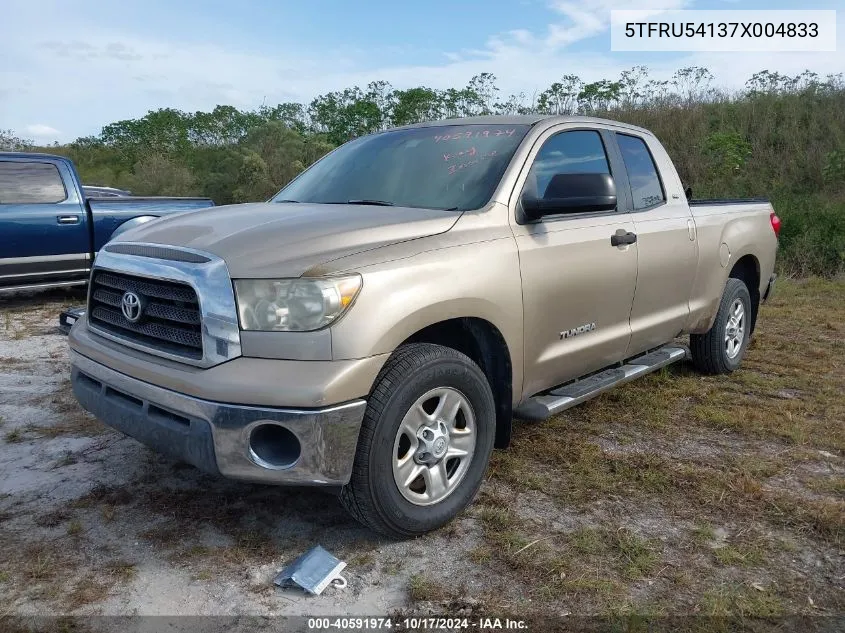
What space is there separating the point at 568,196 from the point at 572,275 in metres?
0.45

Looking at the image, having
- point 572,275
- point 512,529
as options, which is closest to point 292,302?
point 512,529

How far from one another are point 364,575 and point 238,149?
18.2m

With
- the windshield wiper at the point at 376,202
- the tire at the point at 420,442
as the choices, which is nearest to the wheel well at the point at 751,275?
the windshield wiper at the point at 376,202

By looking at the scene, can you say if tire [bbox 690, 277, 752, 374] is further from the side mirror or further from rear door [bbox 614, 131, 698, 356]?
the side mirror

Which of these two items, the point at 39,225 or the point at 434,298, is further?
the point at 39,225

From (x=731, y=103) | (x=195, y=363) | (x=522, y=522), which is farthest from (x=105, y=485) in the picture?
(x=731, y=103)

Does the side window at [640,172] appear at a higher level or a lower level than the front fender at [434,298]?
higher

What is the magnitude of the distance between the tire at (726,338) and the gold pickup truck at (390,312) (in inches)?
40.7

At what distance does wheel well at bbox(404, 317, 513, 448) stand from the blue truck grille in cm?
94

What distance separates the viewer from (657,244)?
4.17 meters

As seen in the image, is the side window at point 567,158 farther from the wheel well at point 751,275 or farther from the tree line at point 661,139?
the tree line at point 661,139

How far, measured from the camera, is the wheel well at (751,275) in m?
5.43

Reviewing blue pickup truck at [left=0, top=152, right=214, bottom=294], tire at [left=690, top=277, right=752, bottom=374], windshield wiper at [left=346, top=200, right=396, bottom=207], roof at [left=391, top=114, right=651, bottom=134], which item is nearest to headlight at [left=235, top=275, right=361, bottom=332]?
windshield wiper at [left=346, top=200, right=396, bottom=207]

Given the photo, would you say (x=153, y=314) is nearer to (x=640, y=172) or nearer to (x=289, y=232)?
(x=289, y=232)
